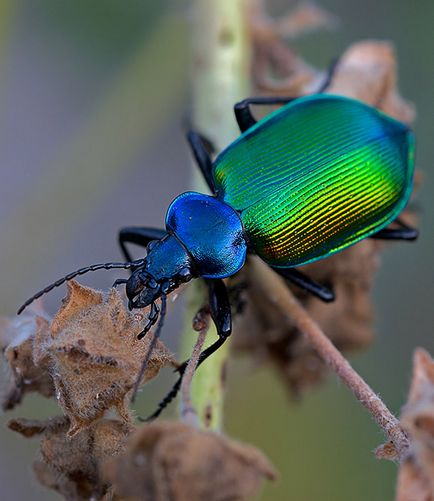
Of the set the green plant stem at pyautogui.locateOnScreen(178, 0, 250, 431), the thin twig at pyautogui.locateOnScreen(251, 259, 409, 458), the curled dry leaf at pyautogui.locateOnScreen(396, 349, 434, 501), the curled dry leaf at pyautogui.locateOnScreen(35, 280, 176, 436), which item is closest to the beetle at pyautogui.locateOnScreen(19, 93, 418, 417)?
the thin twig at pyautogui.locateOnScreen(251, 259, 409, 458)

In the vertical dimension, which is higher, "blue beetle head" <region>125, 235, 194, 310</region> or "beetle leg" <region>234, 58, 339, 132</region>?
"beetle leg" <region>234, 58, 339, 132</region>

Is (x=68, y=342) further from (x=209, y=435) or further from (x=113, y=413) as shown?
(x=209, y=435)

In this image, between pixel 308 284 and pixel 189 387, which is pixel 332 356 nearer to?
pixel 189 387

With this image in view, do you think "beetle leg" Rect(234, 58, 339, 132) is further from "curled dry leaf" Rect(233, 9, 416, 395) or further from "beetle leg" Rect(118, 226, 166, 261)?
"beetle leg" Rect(118, 226, 166, 261)

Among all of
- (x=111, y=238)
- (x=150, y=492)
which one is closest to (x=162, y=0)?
(x=111, y=238)

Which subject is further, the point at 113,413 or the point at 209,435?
the point at 113,413

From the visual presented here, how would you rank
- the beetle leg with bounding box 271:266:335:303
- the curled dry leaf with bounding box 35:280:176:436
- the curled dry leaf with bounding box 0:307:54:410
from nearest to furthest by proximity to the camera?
the curled dry leaf with bounding box 35:280:176:436 → the curled dry leaf with bounding box 0:307:54:410 → the beetle leg with bounding box 271:266:335:303
